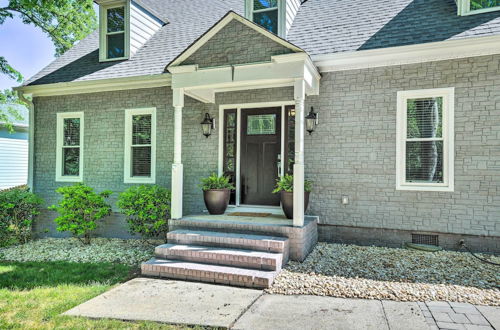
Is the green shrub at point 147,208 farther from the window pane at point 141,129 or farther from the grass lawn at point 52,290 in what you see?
the window pane at point 141,129

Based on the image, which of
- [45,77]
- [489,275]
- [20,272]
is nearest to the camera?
[489,275]

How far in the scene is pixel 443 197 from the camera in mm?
5703

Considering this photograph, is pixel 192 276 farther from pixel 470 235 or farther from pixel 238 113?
pixel 470 235

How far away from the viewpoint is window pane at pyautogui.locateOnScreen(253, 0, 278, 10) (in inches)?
284

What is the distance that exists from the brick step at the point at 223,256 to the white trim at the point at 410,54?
3745 millimetres

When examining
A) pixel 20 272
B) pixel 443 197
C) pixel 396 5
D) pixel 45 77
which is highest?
pixel 396 5

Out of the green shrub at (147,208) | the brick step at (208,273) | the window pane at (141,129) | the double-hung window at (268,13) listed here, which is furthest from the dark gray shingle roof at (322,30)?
the brick step at (208,273)

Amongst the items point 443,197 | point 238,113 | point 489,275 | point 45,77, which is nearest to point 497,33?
point 443,197

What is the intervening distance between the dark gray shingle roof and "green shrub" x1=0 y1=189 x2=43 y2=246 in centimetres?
290

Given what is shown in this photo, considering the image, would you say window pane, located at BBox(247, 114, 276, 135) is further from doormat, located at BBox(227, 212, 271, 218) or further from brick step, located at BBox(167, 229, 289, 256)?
brick step, located at BBox(167, 229, 289, 256)

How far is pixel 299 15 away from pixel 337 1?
0.95 m

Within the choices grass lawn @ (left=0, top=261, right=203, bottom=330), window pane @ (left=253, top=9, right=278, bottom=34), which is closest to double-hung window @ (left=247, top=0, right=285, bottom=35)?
window pane @ (left=253, top=9, right=278, bottom=34)

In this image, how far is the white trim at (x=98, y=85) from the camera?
729 cm

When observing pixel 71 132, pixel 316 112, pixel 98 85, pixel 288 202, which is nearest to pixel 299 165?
pixel 288 202
